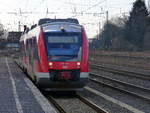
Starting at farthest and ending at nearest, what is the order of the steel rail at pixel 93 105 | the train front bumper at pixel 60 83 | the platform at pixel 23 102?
the train front bumper at pixel 60 83 → the steel rail at pixel 93 105 → the platform at pixel 23 102

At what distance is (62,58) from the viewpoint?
15.4m

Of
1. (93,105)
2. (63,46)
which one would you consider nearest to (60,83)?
(63,46)

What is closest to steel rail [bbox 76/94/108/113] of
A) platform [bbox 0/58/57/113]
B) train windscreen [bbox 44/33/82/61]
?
platform [bbox 0/58/57/113]

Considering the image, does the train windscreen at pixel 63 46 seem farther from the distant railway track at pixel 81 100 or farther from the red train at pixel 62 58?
the distant railway track at pixel 81 100

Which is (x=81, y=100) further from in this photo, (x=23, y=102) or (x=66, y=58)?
(x=23, y=102)

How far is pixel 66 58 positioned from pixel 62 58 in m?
0.15

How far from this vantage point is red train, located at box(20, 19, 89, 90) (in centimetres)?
1524

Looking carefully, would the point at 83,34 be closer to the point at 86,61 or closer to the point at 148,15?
the point at 86,61

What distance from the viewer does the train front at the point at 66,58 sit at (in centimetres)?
1523

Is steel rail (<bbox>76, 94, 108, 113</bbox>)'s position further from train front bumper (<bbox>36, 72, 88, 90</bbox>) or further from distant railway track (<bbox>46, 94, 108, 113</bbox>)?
train front bumper (<bbox>36, 72, 88, 90</bbox>)

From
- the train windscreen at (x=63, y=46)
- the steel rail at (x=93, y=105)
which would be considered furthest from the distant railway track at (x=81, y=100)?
the train windscreen at (x=63, y=46)

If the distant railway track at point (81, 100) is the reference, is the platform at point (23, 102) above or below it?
above

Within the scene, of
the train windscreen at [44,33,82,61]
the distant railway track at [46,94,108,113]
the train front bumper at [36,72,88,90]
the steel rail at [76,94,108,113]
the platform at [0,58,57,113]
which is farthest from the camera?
the train windscreen at [44,33,82,61]

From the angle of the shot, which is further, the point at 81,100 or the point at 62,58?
the point at 62,58
